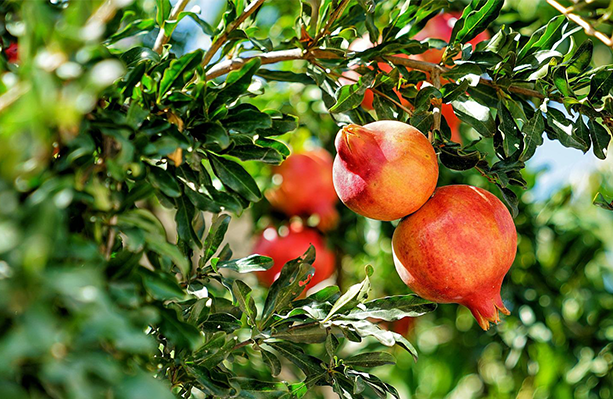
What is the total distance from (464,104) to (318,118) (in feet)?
2.61

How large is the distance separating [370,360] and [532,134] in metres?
0.30

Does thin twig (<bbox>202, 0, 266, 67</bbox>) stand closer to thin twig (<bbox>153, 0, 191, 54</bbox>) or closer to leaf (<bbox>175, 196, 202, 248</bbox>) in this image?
thin twig (<bbox>153, 0, 191, 54</bbox>)

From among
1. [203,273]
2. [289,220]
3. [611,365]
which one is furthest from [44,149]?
[611,365]

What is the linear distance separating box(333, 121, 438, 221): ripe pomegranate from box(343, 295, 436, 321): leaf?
0.30 ft

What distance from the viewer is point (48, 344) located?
0.96 ft

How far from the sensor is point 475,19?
2.29ft

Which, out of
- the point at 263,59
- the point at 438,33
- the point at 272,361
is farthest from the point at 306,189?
the point at 272,361

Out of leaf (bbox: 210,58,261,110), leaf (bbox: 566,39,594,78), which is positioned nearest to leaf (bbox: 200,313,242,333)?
→ leaf (bbox: 210,58,261,110)

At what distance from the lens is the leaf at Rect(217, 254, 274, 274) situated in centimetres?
66

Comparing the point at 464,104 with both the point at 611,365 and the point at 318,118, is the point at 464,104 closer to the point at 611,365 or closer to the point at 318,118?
the point at 318,118

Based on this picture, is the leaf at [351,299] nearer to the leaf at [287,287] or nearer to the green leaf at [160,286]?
the leaf at [287,287]

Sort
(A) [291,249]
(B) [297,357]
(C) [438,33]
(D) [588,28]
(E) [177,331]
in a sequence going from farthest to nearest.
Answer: (A) [291,249] < (C) [438,33] < (B) [297,357] < (D) [588,28] < (E) [177,331]

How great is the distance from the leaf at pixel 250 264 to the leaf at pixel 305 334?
0.08m

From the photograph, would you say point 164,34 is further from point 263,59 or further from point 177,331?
point 177,331
